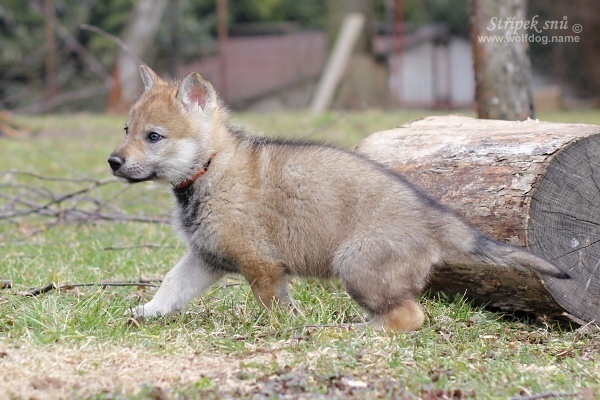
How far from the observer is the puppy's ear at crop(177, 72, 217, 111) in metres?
4.84

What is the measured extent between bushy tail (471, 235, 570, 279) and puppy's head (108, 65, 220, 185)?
1615mm

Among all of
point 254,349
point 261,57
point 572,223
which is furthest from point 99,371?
point 261,57

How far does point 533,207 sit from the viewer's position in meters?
4.59

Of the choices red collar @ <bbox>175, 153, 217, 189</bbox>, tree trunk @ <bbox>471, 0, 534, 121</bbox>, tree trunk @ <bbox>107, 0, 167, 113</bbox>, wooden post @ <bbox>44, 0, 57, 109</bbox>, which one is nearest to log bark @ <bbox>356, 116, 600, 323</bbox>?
red collar @ <bbox>175, 153, 217, 189</bbox>

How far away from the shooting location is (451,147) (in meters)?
5.09

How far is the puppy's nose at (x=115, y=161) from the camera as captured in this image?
4625 mm

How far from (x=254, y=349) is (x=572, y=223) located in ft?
6.39

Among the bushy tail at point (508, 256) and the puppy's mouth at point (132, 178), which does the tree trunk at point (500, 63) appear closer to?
the bushy tail at point (508, 256)

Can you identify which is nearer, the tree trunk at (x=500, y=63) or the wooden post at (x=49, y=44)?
the tree trunk at (x=500, y=63)

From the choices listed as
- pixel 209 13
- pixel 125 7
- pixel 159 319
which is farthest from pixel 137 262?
pixel 209 13

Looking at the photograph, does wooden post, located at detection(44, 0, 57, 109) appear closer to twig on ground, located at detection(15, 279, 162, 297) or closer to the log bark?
twig on ground, located at detection(15, 279, 162, 297)

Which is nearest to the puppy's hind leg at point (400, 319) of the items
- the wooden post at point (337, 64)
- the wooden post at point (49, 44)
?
the wooden post at point (337, 64)

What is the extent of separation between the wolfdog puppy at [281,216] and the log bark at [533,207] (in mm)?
248

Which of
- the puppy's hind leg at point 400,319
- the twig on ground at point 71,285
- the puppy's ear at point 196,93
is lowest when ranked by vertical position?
the puppy's hind leg at point 400,319
